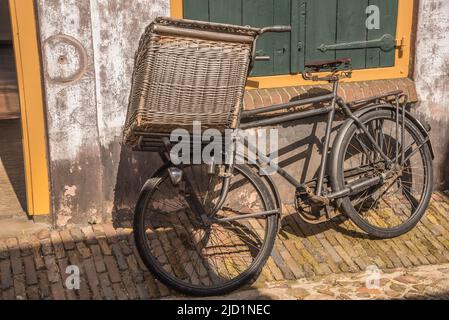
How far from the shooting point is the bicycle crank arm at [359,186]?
16.0 ft

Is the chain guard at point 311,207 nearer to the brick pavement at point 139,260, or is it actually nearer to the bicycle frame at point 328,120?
the bicycle frame at point 328,120

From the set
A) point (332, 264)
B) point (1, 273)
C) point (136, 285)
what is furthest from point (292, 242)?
point (1, 273)

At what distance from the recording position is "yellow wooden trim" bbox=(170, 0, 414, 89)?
5.42 m

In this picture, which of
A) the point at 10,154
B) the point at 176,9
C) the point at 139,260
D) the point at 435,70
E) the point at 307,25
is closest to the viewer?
the point at 139,260

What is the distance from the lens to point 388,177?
5.14 m

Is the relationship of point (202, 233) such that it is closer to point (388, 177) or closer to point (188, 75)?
point (188, 75)

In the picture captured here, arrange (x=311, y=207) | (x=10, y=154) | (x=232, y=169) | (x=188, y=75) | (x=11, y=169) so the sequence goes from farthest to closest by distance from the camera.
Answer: (x=10, y=154), (x=11, y=169), (x=311, y=207), (x=232, y=169), (x=188, y=75)

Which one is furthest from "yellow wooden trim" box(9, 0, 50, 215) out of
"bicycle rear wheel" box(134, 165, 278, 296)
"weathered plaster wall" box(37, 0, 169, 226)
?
"bicycle rear wheel" box(134, 165, 278, 296)

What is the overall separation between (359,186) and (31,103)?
2.43m

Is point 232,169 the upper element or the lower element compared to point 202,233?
upper

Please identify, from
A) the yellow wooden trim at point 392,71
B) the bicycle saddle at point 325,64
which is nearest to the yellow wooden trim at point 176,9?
the yellow wooden trim at point 392,71

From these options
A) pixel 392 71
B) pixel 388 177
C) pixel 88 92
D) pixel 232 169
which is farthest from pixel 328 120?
pixel 88 92

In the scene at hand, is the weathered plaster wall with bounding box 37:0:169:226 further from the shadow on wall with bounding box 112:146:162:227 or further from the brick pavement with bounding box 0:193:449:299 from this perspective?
the brick pavement with bounding box 0:193:449:299
